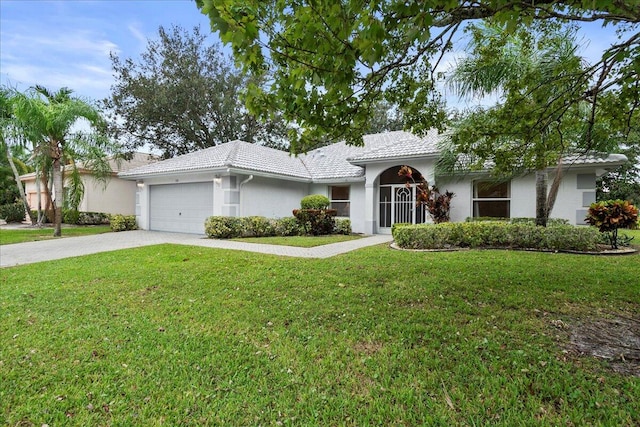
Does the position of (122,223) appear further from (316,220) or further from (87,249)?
(316,220)

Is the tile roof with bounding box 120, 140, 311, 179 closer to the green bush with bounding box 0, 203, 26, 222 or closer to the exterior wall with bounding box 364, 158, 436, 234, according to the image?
the exterior wall with bounding box 364, 158, 436, 234

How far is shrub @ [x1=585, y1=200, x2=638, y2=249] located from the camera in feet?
30.2

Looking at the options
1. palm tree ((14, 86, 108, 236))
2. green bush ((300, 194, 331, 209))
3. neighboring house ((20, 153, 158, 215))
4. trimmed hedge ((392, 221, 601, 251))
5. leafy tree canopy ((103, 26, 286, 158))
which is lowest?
trimmed hedge ((392, 221, 601, 251))

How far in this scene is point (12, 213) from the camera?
2478cm

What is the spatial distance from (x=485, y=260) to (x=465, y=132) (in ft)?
12.2

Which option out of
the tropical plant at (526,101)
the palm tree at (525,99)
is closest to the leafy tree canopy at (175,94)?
the tropical plant at (526,101)

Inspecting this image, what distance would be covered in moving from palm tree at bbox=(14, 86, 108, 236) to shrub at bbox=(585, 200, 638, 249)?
19311 millimetres

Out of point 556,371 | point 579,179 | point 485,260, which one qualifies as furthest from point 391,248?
point 579,179

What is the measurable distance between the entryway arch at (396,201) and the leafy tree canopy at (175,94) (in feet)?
43.9

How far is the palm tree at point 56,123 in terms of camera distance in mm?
13938

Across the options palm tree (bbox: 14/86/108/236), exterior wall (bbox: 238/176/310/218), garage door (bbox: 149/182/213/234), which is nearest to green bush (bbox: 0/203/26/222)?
palm tree (bbox: 14/86/108/236)

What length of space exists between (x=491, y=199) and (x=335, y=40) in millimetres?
13017

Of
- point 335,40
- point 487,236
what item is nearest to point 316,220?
point 487,236

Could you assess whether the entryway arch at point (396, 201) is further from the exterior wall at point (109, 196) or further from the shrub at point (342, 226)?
the exterior wall at point (109, 196)
